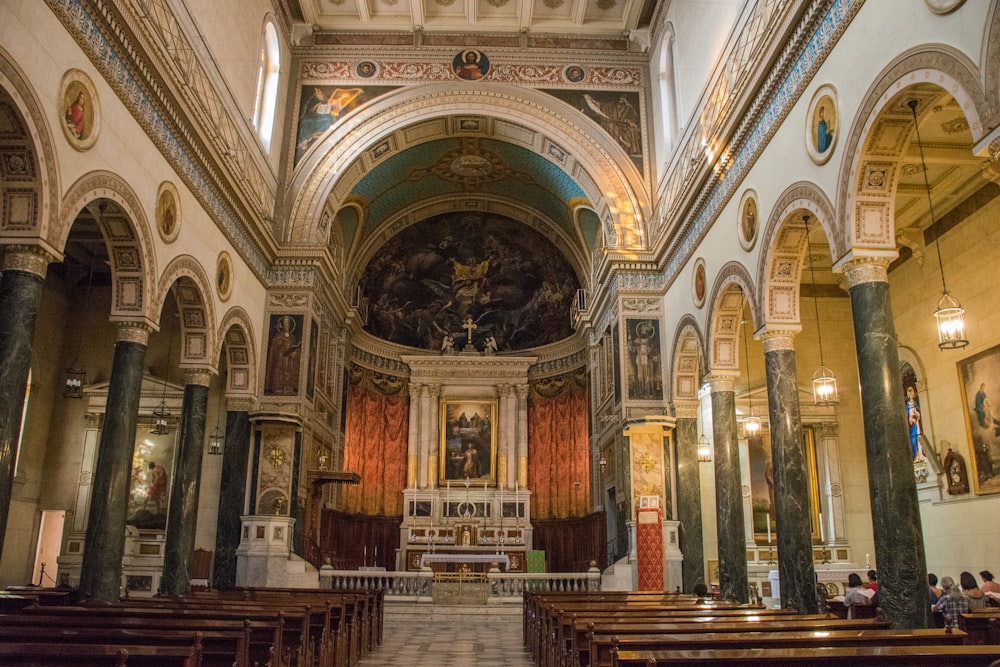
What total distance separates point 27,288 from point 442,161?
1669cm

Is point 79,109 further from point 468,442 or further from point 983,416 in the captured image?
point 468,442

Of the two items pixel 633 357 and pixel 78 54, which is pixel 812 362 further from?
pixel 78 54

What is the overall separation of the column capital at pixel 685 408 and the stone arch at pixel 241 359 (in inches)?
376

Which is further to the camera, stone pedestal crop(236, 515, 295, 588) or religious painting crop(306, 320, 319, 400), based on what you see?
religious painting crop(306, 320, 319, 400)

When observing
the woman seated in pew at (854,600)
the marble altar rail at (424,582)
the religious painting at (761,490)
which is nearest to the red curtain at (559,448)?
the religious painting at (761,490)

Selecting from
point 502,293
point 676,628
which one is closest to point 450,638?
point 676,628

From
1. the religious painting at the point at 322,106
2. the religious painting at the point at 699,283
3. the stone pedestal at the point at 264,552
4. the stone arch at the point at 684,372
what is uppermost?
the religious painting at the point at 322,106

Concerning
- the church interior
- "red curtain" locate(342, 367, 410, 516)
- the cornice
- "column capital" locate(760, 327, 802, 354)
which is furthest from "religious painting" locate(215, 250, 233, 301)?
"column capital" locate(760, 327, 802, 354)

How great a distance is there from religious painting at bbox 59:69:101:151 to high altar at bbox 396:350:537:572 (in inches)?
655

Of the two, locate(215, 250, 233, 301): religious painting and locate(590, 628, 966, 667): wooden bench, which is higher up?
locate(215, 250, 233, 301): religious painting

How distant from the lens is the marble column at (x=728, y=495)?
13555mm

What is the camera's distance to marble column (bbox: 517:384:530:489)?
86.5ft

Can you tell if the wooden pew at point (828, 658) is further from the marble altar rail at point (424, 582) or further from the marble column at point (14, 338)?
the marble altar rail at point (424, 582)

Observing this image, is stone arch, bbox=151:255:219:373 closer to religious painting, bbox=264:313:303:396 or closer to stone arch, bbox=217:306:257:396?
stone arch, bbox=217:306:257:396
